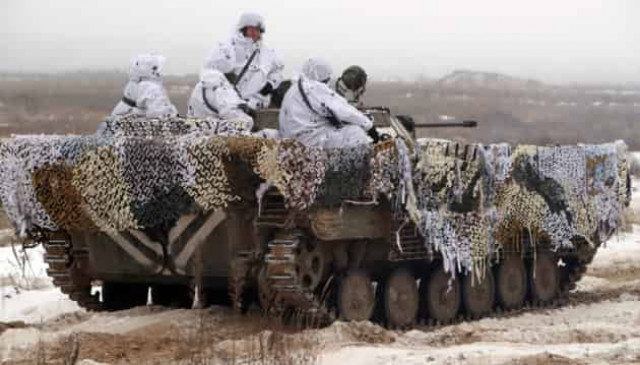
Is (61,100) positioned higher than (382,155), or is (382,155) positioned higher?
(61,100)

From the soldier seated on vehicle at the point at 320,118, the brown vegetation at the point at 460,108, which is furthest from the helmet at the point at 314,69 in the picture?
the brown vegetation at the point at 460,108

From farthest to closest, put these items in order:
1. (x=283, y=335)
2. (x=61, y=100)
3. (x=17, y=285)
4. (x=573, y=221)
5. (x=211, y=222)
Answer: (x=61, y=100), (x=17, y=285), (x=573, y=221), (x=211, y=222), (x=283, y=335)

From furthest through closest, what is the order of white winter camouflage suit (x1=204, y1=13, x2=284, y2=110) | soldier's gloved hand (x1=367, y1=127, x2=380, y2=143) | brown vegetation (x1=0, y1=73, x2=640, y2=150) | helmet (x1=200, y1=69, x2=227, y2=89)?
brown vegetation (x1=0, y1=73, x2=640, y2=150) → white winter camouflage suit (x1=204, y1=13, x2=284, y2=110) → helmet (x1=200, y1=69, x2=227, y2=89) → soldier's gloved hand (x1=367, y1=127, x2=380, y2=143)

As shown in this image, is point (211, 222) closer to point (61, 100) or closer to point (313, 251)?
point (313, 251)

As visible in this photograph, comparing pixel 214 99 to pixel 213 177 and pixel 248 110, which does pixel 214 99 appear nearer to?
pixel 248 110

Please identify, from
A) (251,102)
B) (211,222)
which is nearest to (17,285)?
(251,102)

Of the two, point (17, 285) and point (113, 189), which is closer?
point (113, 189)

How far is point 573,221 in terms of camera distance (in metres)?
17.0

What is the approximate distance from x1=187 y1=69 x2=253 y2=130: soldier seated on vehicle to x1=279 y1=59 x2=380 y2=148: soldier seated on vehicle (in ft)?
1.91

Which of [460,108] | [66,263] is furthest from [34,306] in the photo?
[460,108]

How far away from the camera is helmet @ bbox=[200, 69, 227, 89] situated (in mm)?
15672

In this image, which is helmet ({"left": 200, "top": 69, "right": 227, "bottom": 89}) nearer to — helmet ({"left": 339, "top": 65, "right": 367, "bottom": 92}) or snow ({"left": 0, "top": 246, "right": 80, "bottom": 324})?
helmet ({"left": 339, "top": 65, "right": 367, "bottom": 92})

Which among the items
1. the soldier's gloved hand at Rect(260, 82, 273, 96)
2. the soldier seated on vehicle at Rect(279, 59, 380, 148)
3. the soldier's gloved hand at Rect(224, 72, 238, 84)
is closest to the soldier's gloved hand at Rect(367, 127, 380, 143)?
the soldier seated on vehicle at Rect(279, 59, 380, 148)

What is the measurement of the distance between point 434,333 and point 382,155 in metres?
1.48
